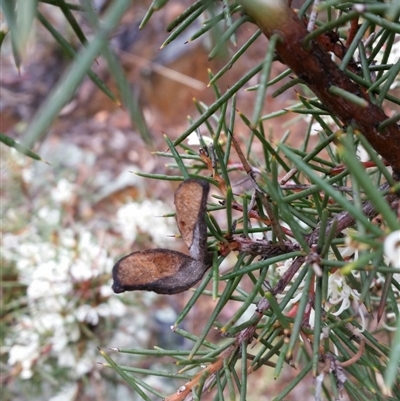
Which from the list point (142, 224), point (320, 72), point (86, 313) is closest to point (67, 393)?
point (86, 313)

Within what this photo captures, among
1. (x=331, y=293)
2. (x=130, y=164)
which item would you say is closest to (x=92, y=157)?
(x=130, y=164)

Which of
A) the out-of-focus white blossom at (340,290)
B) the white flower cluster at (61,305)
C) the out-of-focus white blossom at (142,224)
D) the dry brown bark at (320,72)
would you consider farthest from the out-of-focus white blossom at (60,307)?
the dry brown bark at (320,72)

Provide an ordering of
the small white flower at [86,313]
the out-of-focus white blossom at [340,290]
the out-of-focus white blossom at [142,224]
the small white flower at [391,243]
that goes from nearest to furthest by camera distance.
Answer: the small white flower at [391,243] → the out-of-focus white blossom at [340,290] → the small white flower at [86,313] → the out-of-focus white blossom at [142,224]

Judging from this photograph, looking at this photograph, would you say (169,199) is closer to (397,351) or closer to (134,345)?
(134,345)

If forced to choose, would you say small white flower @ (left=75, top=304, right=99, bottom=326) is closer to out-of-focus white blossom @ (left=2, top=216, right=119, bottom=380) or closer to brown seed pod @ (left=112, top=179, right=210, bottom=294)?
out-of-focus white blossom @ (left=2, top=216, right=119, bottom=380)

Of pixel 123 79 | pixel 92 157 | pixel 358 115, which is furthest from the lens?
pixel 92 157

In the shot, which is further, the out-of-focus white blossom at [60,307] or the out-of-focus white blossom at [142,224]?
the out-of-focus white blossom at [142,224]

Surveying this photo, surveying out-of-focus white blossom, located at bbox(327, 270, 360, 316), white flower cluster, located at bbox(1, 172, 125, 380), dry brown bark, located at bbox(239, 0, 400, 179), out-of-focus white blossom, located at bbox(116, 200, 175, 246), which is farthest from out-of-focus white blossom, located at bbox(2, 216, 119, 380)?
dry brown bark, located at bbox(239, 0, 400, 179)

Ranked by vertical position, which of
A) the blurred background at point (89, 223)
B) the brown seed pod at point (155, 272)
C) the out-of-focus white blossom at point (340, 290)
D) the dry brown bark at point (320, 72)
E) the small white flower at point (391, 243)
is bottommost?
the blurred background at point (89, 223)

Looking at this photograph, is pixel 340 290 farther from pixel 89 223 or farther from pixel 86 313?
pixel 89 223

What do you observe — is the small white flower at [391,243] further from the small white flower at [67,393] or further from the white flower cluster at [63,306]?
the small white flower at [67,393]

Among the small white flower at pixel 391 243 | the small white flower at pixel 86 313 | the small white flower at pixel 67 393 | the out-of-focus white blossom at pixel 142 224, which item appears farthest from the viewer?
the out-of-focus white blossom at pixel 142 224
